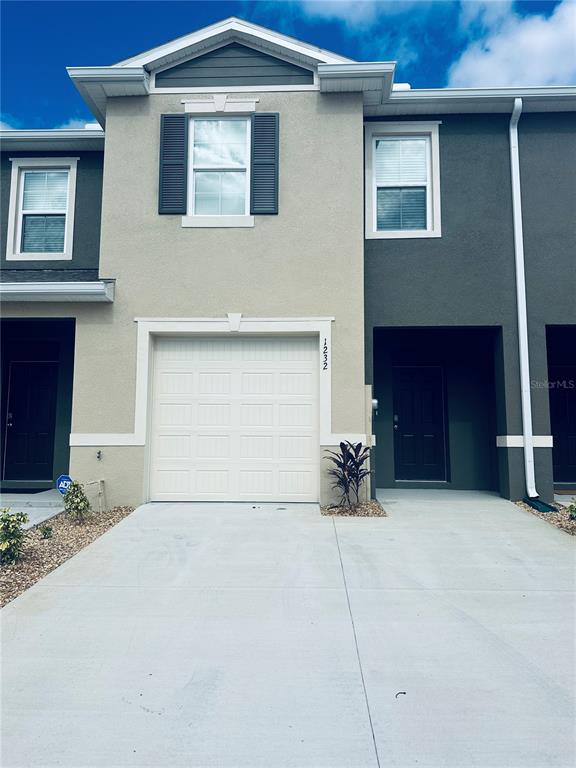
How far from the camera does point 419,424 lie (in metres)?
8.91

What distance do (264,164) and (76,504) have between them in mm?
5189

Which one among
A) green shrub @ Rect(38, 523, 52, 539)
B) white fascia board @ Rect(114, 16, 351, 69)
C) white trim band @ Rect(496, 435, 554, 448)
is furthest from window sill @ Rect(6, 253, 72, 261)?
white trim band @ Rect(496, 435, 554, 448)

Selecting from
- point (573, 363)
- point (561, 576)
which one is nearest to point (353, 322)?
point (561, 576)

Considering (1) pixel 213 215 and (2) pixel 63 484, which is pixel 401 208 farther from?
(2) pixel 63 484

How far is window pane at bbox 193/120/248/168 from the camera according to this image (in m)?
7.70

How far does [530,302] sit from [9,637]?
7425mm

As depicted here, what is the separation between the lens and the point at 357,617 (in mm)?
3924

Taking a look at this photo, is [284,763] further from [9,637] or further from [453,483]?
[453,483]

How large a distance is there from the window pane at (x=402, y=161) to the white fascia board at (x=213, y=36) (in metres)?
1.71

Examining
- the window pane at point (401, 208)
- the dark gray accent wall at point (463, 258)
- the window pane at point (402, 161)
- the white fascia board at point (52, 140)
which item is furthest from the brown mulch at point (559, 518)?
the white fascia board at point (52, 140)

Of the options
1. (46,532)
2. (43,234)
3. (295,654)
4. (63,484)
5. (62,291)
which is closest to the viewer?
(295,654)

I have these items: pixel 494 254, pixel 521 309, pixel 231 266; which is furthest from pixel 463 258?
pixel 231 266

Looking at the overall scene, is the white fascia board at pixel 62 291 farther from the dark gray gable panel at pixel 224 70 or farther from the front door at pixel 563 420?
the front door at pixel 563 420

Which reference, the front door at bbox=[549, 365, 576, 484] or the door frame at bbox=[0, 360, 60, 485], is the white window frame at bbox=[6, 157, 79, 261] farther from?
the front door at bbox=[549, 365, 576, 484]
